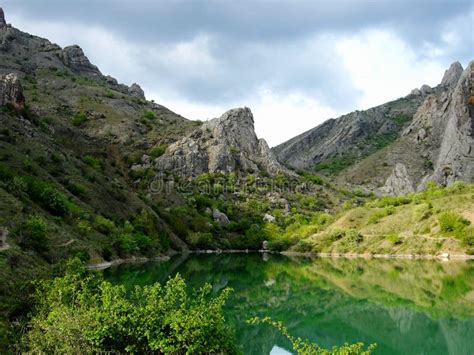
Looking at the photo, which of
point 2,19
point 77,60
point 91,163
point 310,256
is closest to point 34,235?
point 91,163

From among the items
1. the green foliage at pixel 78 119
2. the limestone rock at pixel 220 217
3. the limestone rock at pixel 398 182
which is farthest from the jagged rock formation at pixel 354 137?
the green foliage at pixel 78 119

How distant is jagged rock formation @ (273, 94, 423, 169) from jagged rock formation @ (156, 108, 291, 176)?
117ft

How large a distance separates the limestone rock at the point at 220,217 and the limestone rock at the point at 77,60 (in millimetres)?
77887

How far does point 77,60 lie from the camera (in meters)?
154

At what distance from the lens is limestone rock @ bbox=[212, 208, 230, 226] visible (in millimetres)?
102125

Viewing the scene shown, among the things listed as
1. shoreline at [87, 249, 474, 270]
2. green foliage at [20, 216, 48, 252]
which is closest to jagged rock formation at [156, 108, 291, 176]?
shoreline at [87, 249, 474, 270]

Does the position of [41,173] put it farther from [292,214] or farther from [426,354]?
[292,214]

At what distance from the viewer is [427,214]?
80.6 m

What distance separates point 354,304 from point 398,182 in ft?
324

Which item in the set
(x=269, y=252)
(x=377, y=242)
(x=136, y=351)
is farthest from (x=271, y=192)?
(x=136, y=351)

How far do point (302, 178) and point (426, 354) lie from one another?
105782 mm

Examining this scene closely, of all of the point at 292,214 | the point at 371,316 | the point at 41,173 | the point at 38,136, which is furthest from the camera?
the point at 292,214

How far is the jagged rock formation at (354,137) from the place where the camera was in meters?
169

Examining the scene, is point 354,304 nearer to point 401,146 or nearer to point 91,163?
point 91,163
